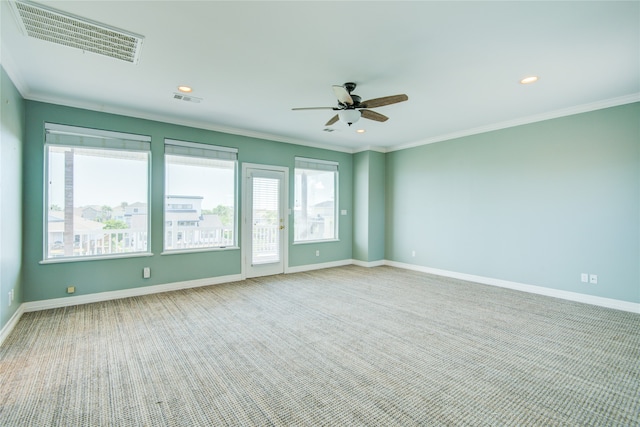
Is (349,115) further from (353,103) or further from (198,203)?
(198,203)

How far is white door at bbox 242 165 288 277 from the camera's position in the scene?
557 cm

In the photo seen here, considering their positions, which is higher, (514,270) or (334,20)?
(334,20)

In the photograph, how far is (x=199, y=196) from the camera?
5105 mm

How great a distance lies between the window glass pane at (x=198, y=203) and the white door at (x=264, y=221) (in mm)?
286

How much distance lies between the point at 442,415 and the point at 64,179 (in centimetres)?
497

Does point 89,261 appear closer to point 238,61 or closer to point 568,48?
point 238,61

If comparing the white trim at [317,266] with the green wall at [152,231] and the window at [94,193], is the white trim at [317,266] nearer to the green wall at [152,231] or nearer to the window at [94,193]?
the green wall at [152,231]

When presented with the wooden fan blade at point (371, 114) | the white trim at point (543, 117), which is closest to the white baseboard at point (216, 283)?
the white trim at point (543, 117)

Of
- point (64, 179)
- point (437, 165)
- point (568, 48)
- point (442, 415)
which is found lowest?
point (442, 415)

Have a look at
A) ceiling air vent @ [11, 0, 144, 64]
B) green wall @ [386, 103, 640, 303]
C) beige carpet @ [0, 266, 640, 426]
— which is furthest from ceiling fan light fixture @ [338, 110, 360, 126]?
green wall @ [386, 103, 640, 303]

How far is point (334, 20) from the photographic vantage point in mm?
2305

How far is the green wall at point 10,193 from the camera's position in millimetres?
2932

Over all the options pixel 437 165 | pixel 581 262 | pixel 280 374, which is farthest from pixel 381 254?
pixel 280 374

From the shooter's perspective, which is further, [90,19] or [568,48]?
[568,48]
